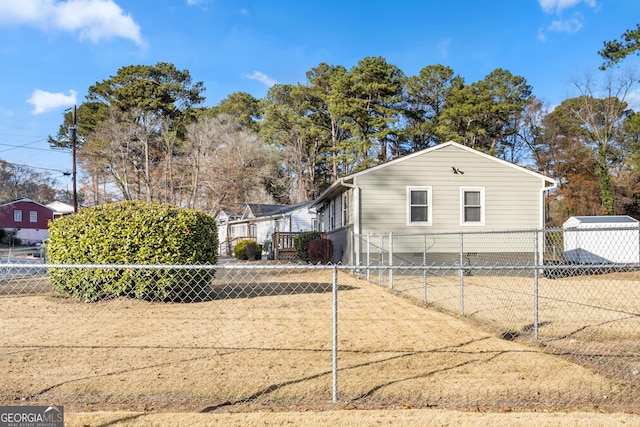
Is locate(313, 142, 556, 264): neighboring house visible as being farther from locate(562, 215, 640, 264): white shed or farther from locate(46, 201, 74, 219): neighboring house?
locate(46, 201, 74, 219): neighboring house

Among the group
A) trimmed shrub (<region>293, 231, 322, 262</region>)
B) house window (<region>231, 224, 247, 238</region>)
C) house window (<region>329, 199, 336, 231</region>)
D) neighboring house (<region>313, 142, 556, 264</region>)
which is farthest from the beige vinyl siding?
house window (<region>231, 224, 247, 238</region>)

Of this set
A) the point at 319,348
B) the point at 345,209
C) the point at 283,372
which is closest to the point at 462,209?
the point at 345,209

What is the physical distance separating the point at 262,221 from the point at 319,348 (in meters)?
30.3

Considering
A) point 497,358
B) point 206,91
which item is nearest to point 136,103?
point 206,91

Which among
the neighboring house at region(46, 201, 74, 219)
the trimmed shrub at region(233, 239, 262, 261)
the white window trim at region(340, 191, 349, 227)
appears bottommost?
the trimmed shrub at region(233, 239, 262, 261)

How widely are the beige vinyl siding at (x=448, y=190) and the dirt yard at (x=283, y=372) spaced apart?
26.1ft

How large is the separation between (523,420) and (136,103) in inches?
1570

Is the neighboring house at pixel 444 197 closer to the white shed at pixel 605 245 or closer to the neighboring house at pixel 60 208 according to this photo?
the white shed at pixel 605 245

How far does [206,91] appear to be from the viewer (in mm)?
45625

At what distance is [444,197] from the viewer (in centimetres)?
1664

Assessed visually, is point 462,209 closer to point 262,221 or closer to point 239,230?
point 262,221

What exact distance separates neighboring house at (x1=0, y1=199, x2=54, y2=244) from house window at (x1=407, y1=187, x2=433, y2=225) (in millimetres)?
47656

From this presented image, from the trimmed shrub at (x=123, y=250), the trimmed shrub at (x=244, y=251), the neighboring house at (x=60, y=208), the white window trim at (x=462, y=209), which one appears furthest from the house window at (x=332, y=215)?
the neighboring house at (x=60, y=208)

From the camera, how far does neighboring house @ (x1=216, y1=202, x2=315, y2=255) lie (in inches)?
1264
